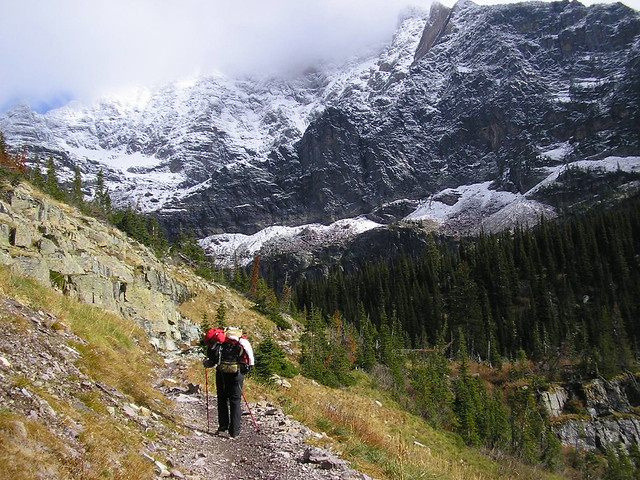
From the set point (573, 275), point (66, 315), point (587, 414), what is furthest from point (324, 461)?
point (573, 275)

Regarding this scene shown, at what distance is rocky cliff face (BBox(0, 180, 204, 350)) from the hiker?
31.7 feet

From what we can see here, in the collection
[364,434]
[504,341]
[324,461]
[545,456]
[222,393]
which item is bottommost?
[545,456]

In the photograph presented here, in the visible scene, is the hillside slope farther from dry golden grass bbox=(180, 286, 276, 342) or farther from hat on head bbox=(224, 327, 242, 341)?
dry golden grass bbox=(180, 286, 276, 342)

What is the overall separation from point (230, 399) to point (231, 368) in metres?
0.61

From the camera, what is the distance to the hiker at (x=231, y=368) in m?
8.43

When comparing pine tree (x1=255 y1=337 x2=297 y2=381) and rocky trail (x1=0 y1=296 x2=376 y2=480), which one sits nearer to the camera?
rocky trail (x1=0 y1=296 x2=376 y2=480)

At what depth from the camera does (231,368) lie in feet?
27.7

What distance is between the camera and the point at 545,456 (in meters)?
39.6

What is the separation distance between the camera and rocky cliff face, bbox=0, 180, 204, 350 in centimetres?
1758

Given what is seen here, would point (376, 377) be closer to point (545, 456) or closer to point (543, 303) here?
point (545, 456)

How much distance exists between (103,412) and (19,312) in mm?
4281

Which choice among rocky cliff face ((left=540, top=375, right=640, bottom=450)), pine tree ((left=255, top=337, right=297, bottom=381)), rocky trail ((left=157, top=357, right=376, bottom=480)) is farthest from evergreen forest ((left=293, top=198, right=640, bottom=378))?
rocky trail ((left=157, top=357, right=376, bottom=480))

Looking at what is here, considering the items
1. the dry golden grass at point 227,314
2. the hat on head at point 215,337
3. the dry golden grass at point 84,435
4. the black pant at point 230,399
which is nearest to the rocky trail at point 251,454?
the black pant at point 230,399

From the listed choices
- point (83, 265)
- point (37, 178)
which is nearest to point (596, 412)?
point (83, 265)
